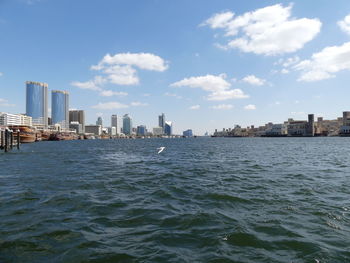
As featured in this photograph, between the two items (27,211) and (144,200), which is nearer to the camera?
(27,211)

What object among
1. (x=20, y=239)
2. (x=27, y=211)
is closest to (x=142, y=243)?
(x=20, y=239)

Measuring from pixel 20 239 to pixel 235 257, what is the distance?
652 cm

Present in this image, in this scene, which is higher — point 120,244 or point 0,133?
point 0,133

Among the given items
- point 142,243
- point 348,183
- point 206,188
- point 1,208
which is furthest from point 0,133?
point 348,183

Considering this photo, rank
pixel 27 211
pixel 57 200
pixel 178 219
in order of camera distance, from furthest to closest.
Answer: pixel 57 200 → pixel 27 211 → pixel 178 219

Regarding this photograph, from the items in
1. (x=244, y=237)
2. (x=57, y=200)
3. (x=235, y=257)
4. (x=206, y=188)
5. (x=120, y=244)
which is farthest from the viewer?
(x=206, y=188)

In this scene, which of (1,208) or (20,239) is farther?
(1,208)

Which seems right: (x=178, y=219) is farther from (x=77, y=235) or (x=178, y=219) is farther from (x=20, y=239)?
(x=20, y=239)

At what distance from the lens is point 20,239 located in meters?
7.16

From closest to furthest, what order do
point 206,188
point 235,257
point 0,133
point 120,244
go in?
1. point 235,257
2. point 120,244
3. point 206,188
4. point 0,133

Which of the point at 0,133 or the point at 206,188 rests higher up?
the point at 0,133

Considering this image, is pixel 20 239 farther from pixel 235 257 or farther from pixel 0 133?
pixel 0 133

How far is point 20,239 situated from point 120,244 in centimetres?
320

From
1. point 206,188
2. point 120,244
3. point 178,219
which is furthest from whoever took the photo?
point 206,188
